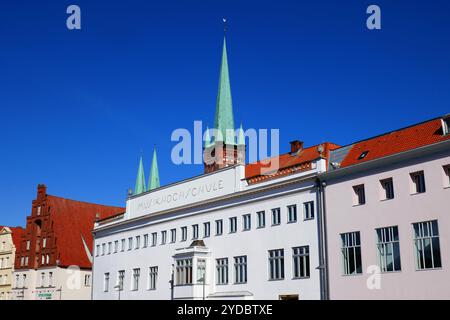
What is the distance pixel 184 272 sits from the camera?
47094 mm

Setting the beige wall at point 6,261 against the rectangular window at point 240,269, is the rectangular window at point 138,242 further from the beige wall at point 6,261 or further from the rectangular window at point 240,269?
the beige wall at point 6,261

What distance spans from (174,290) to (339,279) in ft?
58.7

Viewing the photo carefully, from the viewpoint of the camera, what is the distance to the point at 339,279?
3516cm

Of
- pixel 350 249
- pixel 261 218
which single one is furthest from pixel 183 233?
pixel 350 249

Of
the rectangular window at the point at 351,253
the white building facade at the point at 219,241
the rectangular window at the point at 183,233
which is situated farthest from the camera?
the rectangular window at the point at 183,233

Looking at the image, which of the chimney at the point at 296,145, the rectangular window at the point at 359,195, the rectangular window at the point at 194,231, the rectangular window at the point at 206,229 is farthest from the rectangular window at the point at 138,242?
the rectangular window at the point at 359,195

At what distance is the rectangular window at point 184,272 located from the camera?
4644 centimetres

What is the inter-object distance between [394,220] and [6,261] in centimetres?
6742

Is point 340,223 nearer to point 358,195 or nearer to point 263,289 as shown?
point 358,195

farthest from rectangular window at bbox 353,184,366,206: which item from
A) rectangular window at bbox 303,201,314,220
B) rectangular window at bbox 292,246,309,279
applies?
A: rectangular window at bbox 292,246,309,279

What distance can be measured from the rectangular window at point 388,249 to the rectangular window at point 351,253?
5.40 feet

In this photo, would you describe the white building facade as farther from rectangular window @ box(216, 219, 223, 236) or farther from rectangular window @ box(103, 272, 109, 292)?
rectangular window @ box(103, 272, 109, 292)

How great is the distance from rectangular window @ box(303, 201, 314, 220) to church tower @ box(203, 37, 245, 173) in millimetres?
47427

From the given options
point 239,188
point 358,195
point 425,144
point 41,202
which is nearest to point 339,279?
point 358,195
